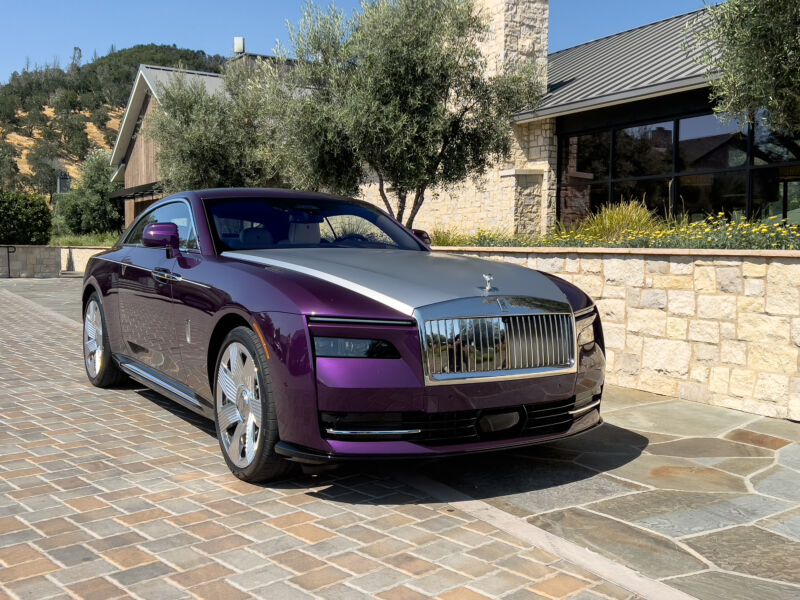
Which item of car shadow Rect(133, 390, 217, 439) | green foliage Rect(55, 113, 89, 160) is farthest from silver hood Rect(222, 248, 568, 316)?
green foliage Rect(55, 113, 89, 160)

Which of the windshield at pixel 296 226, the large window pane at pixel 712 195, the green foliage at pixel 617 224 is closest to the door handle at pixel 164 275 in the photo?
the windshield at pixel 296 226

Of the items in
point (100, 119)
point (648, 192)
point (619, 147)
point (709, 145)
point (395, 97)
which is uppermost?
point (100, 119)

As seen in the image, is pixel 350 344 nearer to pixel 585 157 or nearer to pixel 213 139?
pixel 585 157

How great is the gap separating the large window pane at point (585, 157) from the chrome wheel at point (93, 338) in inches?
509

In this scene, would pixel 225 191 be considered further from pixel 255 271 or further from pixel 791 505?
pixel 791 505

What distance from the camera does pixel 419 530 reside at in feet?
11.6

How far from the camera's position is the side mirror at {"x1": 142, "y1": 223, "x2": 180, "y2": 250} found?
5.09m

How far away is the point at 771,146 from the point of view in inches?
539

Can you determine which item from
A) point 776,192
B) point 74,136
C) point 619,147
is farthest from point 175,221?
point 74,136

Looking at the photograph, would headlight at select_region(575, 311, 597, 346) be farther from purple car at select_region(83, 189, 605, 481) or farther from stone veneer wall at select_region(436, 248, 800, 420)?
stone veneer wall at select_region(436, 248, 800, 420)

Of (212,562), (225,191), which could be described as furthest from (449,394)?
(225,191)

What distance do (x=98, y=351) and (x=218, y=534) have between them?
3.82 metres

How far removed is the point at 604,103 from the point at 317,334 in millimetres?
13342

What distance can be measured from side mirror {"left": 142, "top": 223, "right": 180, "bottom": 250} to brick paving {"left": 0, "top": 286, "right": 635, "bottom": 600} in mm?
1316
